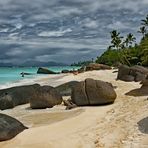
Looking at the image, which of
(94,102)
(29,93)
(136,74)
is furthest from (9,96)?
(136,74)

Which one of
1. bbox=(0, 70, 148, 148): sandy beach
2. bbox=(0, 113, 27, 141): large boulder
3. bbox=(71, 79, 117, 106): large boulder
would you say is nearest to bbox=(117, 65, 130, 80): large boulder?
bbox=(0, 70, 148, 148): sandy beach

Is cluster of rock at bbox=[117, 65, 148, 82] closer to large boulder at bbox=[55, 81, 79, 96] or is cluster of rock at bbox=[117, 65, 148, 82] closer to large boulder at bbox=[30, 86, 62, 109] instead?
large boulder at bbox=[55, 81, 79, 96]

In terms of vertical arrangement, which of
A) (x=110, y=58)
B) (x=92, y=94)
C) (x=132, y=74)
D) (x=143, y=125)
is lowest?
(x=110, y=58)

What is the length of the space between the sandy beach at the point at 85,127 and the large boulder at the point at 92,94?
452 millimetres

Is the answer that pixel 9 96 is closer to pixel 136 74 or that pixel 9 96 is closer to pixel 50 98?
pixel 50 98

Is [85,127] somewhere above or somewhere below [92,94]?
below

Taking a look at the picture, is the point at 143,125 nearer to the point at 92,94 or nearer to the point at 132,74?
the point at 92,94

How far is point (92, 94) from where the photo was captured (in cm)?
1808

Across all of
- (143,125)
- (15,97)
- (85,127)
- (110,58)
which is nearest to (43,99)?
(15,97)

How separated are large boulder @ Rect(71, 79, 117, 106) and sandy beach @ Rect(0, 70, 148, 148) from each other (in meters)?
0.45

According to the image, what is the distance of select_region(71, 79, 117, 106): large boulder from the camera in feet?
58.8

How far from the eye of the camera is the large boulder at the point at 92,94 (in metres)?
17.9

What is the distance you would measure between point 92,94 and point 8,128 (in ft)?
21.0

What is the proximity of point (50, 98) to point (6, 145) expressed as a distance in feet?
25.5
